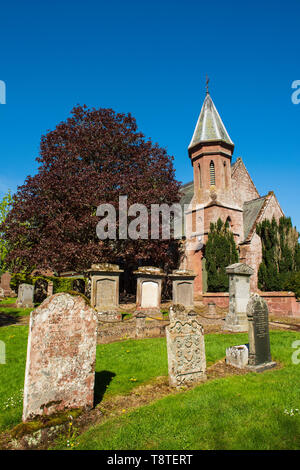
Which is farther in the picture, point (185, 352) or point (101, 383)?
point (185, 352)

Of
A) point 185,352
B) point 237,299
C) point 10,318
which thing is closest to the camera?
point 185,352

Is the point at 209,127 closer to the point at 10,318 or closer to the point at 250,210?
the point at 250,210

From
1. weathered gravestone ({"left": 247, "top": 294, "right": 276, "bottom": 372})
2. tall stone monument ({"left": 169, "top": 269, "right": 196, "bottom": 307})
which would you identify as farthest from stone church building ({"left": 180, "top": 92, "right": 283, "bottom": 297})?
weathered gravestone ({"left": 247, "top": 294, "right": 276, "bottom": 372})

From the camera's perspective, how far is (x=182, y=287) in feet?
53.8

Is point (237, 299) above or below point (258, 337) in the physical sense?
above

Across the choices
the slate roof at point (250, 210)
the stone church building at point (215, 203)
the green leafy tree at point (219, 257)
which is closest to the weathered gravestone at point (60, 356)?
the green leafy tree at point (219, 257)

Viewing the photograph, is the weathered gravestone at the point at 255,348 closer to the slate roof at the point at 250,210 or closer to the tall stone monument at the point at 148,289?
the tall stone monument at the point at 148,289

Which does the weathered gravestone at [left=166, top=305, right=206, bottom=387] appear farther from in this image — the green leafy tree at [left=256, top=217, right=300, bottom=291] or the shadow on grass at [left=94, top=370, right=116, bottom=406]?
the green leafy tree at [left=256, top=217, right=300, bottom=291]

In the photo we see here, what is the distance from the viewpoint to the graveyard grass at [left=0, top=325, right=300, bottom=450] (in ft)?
11.2

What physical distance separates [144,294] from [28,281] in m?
9.23

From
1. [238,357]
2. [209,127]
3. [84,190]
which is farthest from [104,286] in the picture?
[209,127]

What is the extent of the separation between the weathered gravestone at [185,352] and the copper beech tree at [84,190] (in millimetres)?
11119

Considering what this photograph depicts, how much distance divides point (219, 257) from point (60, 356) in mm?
17149
